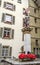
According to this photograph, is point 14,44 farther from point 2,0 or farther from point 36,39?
point 2,0

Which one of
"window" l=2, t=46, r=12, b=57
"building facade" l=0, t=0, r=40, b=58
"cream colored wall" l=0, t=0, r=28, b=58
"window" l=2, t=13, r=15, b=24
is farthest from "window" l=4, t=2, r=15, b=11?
"window" l=2, t=46, r=12, b=57

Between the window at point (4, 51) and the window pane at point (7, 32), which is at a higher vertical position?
the window pane at point (7, 32)

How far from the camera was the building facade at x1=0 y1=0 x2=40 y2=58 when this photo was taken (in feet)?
95.1

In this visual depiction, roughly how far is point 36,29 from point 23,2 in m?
6.63

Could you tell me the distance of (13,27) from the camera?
30.5m

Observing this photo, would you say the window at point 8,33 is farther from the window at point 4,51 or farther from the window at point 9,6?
the window at point 9,6

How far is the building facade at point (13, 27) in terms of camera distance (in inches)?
1142

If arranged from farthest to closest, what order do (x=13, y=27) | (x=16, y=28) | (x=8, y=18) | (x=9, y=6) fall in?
(x=16, y=28)
(x=9, y=6)
(x=13, y=27)
(x=8, y=18)

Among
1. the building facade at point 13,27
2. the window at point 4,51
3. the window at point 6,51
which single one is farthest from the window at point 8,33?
the window at point 4,51

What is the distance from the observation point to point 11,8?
30922 millimetres

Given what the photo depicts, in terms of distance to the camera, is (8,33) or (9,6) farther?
(9,6)

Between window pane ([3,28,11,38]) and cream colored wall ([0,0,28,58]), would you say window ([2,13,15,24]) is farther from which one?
window pane ([3,28,11,38])

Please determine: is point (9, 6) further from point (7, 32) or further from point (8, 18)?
point (7, 32)

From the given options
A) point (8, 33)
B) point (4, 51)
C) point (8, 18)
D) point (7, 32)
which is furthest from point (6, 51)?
point (8, 18)
